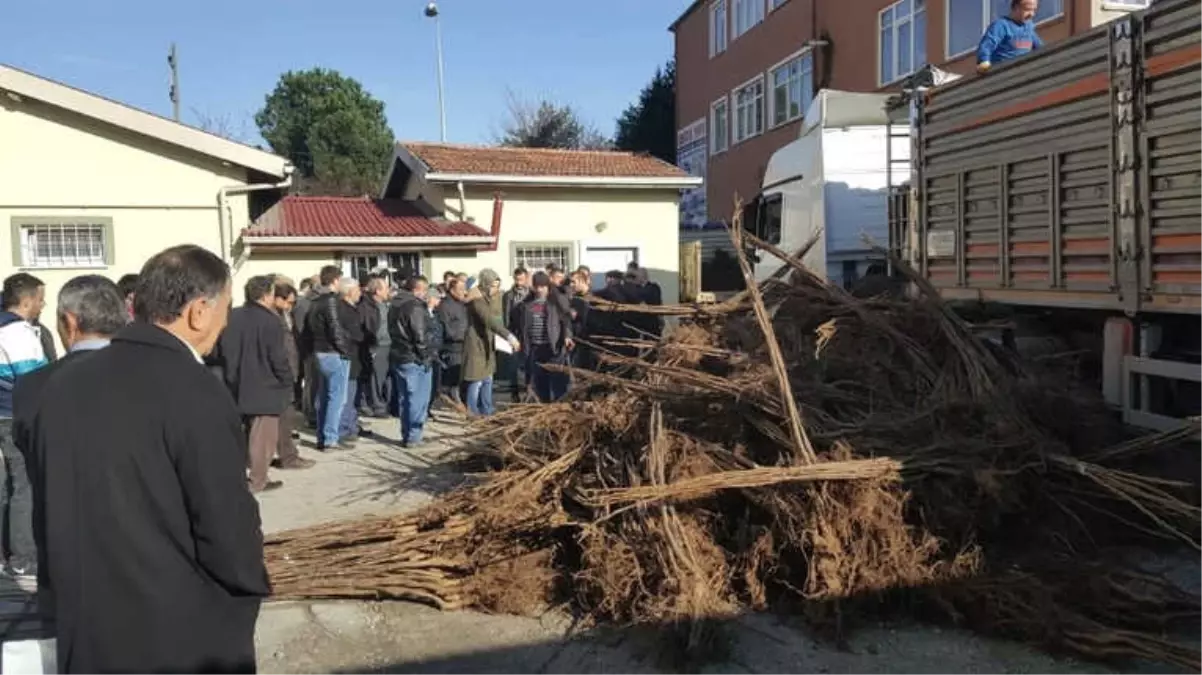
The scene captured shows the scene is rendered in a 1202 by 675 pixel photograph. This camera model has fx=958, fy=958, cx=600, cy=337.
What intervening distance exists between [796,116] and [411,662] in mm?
25006

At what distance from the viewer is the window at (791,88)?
26500 millimetres

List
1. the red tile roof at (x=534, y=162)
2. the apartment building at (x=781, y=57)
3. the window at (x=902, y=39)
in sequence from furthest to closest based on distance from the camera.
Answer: the window at (x=902, y=39), the red tile roof at (x=534, y=162), the apartment building at (x=781, y=57)

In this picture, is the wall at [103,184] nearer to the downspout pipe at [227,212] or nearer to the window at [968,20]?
the downspout pipe at [227,212]

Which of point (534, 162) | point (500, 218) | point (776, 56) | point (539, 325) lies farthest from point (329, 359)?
point (776, 56)

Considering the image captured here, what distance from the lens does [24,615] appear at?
17.0 ft

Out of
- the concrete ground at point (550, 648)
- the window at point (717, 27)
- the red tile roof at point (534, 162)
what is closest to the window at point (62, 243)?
the red tile roof at point (534, 162)

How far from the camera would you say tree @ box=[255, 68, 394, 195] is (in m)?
44.1

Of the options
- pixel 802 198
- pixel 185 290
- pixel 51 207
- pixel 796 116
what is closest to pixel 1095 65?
pixel 802 198

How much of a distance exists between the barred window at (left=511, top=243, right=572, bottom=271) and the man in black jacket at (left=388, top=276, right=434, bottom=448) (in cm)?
991

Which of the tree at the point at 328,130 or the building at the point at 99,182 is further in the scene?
the tree at the point at 328,130

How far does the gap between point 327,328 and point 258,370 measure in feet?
4.90

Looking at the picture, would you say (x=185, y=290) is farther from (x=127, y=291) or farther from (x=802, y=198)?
(x=802, y=198)

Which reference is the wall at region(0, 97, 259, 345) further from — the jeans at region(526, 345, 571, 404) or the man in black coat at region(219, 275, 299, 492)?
the man in black coat at region(219, 275, 299, 492)

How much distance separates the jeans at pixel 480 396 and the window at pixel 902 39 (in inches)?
566
